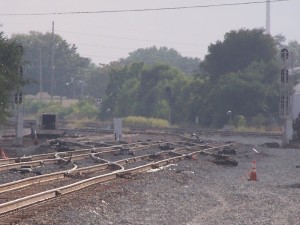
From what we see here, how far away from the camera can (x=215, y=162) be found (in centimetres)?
3084

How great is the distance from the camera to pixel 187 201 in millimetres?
17219

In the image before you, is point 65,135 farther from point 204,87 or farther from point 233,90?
point 204,87

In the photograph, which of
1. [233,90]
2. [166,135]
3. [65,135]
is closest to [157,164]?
[65,135]

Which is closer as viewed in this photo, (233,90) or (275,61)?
(233,90)

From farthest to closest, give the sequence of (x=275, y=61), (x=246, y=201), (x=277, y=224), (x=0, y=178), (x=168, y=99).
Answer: (x=168, y=99) → (x=275, y=61) → (x=0, y=178) → (x=246, y=201) → (x=277, y=224)

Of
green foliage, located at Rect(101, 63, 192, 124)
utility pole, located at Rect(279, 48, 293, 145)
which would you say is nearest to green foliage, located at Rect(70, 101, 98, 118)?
green foliage, located at Rect(101, 63, 192, 124)

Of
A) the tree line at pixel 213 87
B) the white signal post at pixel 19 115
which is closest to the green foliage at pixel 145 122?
the tree line at pixel 213 87

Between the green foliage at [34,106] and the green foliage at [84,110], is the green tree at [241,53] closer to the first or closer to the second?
the green foliage at [84,110]

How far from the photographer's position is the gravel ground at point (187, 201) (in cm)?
1420

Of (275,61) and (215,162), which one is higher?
(275,61)

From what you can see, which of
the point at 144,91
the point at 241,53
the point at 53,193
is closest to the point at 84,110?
the point at 144,91

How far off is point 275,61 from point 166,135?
37807 millimetres

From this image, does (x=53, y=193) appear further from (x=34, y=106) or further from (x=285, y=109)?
(x=34, y=106)

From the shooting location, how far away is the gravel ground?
14203 millimetres
